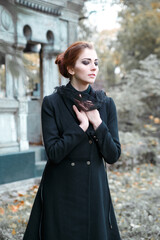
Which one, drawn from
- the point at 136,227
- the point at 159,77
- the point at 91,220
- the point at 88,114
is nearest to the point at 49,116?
the point at 88,114

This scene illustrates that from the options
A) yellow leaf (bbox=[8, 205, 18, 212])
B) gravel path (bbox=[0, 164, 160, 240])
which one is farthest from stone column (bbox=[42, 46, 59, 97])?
yellow leaf (bbox=[8, 205, 18, 212])

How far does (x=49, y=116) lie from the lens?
7.05 feet

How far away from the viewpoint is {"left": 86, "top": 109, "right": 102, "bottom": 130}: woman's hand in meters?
2.09

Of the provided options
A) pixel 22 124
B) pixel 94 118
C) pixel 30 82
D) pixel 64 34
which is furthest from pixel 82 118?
pixel 64 34

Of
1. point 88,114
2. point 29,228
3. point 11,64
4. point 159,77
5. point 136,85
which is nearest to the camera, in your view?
point 11,64

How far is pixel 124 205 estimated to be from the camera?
453 cm

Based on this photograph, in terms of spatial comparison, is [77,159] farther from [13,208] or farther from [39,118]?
[39,118]

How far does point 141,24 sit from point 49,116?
11683mm

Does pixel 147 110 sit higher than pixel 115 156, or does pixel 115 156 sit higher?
pixel 147 110

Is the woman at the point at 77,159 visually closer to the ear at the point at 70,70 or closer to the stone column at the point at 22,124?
the ear at the point at 70,70

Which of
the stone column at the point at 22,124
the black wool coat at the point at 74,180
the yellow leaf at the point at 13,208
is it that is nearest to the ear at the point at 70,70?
the black wool coat at the point at 74,180

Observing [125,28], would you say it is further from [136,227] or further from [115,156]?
[115,156]

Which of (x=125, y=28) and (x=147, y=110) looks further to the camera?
(x=125, y=28)

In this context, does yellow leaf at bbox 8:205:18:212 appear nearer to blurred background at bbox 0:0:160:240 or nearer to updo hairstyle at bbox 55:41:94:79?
blurred background at bbox 0:0:160:240
